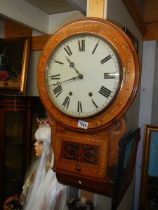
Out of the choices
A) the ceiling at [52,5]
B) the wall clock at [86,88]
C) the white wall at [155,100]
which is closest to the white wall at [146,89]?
the white wall at [155,100]

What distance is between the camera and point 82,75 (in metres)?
0.80

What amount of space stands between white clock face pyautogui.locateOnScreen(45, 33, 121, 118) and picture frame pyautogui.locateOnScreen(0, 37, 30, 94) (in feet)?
4.41

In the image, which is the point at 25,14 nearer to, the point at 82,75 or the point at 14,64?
the point at 14,64

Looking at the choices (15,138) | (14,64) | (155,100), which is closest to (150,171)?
(155,100)

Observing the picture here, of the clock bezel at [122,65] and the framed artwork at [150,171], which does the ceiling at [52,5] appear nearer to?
the clock bezel at [122,65]

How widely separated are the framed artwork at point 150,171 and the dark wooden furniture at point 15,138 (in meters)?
1.01

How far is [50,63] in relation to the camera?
2.79ft

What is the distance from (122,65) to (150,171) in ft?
4.65

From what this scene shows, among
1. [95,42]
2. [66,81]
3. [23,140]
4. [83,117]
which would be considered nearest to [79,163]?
[83,117]

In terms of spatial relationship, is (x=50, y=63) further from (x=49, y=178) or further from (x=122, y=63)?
(x=49, y=178)

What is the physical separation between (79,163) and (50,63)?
1.29 ft

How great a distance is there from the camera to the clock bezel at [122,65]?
2.40 feet

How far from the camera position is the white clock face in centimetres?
76

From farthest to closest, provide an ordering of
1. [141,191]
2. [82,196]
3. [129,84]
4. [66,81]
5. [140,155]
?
[140,155] < [141,191] < [82,196] < [66,81] < [129,84]
